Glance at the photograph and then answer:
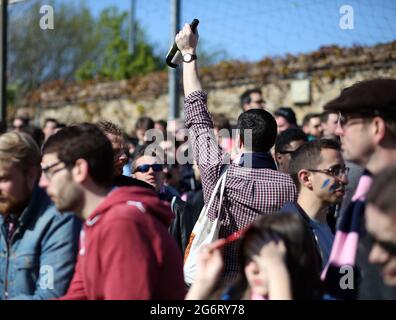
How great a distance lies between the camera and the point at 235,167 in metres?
4.20

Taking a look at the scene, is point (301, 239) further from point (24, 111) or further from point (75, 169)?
point (24, 111)

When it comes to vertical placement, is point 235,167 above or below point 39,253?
above

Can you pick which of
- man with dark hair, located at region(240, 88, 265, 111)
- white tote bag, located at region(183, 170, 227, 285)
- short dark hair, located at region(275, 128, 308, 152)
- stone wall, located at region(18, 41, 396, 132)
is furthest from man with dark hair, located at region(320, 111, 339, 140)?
white tote bag, located at region(183, 170, 227, 285)

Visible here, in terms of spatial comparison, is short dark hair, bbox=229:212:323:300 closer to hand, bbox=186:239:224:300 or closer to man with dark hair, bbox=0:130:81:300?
hand, bbox=186:239:224:300

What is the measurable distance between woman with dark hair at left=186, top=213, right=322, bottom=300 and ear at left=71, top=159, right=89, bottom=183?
65 centimetres

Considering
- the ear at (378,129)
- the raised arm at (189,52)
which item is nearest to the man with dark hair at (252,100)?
the raised arm at (189,52)

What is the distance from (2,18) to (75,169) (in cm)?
801

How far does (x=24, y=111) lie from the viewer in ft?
54.7

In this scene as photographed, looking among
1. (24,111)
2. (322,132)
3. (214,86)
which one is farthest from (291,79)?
(24,111)

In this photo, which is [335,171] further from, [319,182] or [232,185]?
[232,185]

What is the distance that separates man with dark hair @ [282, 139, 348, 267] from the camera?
157 inches

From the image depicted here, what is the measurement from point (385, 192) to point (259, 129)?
2207 millimetres

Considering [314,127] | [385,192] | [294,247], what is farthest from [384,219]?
[314,127]

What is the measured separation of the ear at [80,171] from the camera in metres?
2.99
